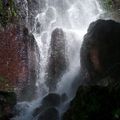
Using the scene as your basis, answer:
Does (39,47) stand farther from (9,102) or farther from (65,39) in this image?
(9,102)

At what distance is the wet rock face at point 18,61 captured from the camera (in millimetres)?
29016

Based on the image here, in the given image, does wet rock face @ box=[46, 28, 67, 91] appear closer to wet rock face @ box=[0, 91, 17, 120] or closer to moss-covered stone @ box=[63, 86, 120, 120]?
wet rock face @ box=[0, 91, 17, 120]

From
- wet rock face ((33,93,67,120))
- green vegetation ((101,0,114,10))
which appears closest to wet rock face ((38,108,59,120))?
wet rock face ((33,93,67,120))

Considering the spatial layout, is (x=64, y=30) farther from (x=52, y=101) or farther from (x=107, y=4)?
(x=52, y=101)

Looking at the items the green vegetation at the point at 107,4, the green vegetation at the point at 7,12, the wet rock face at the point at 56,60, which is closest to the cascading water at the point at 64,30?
the wet rock face at the point at 56,60

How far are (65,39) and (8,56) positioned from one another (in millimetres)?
6898

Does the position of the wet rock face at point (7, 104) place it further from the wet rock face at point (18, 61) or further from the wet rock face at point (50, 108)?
the wet rock face at point (18, 61)

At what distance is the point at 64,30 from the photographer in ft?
117

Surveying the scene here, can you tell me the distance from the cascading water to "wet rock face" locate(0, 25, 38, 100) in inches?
43.2

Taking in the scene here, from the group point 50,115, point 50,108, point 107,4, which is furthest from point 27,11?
point 50,115

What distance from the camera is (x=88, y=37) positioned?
953 inches

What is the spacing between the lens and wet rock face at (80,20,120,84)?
2125 cm

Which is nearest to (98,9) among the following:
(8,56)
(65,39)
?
(65,39)

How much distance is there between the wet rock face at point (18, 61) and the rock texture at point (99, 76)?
7.06 meters
